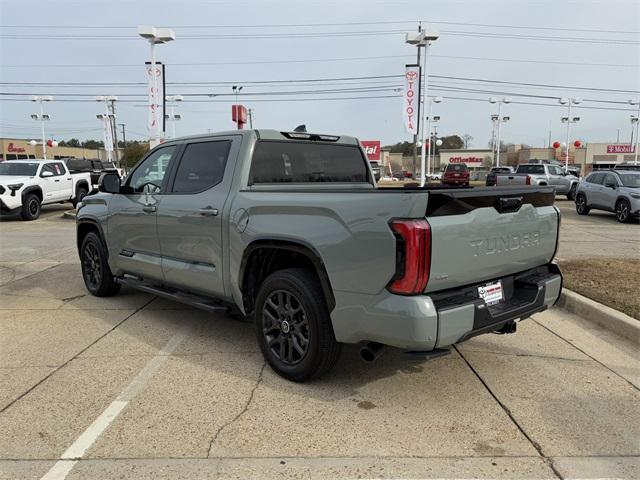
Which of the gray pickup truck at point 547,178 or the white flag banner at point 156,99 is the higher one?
the white flag banner at point 156,99

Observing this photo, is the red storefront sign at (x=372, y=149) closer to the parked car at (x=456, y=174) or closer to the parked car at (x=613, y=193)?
the parked car at (x=456, y=174)

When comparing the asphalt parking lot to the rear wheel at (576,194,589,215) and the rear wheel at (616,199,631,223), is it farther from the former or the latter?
the rear wheel at (576,194,589,215)

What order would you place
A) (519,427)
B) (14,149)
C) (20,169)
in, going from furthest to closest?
(14,149) < (20,169) < (519,427)

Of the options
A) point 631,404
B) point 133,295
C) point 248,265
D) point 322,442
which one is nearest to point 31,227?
point 133,295

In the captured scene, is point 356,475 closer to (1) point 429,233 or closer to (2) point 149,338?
(1) point 429,233

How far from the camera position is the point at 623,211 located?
15500 mm

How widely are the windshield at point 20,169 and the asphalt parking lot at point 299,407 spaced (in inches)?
507

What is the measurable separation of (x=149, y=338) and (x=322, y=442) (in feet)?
8.26

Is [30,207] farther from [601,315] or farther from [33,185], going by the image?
[601,315]

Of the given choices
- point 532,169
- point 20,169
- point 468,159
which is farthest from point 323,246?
point 468,159

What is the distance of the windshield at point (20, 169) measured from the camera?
1638 centimetres

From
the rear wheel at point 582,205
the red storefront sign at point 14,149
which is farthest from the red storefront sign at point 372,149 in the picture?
the red storefront sign at point 14,149

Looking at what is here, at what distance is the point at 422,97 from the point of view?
21.6 m

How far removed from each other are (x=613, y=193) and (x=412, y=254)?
52.6 feet
